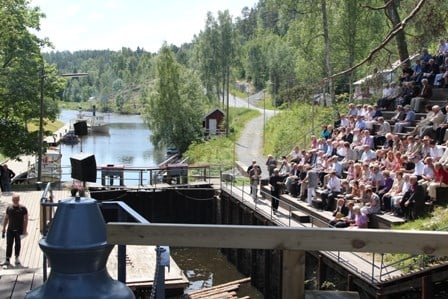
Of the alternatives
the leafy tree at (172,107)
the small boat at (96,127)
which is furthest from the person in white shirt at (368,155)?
the small boat at (96,127)

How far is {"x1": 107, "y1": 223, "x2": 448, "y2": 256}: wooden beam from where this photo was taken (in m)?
2.72

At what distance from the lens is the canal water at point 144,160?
2166cm

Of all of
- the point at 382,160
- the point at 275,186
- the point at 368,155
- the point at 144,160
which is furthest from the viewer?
the point at 144,160

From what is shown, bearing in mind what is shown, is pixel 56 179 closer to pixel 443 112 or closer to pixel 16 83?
pixel 16 83

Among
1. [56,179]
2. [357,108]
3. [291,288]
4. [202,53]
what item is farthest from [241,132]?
[291,288]

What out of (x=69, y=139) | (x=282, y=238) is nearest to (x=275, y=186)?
(x=282, y=238)

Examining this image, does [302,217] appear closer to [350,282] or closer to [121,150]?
[350,282]

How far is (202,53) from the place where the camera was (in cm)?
7400

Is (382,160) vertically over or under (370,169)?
over

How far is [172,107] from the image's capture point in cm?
5434

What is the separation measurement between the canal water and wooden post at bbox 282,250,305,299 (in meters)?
15.9

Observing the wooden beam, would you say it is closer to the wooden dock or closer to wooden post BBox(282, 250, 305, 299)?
wooden post BBox(282, 250, 305, 299)

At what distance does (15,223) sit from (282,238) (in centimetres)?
1024

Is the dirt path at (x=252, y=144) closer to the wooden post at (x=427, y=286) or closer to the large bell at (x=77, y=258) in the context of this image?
the wooden post at (x=427, y=286)
